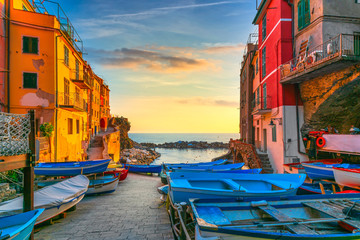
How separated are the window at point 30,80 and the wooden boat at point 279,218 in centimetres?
1694

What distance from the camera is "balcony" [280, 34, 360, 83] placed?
1082cm

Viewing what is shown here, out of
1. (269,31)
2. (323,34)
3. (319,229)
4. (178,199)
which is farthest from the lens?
(269,31)

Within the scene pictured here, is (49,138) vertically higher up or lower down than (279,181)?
higher up

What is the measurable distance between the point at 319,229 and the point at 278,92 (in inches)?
539

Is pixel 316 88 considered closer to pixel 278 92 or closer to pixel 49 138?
pixel 278 92

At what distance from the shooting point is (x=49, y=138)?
1573 cm

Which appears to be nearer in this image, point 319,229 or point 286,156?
point 319,229

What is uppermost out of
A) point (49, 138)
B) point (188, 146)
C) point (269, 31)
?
point (269, 31)

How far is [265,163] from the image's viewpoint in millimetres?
18203

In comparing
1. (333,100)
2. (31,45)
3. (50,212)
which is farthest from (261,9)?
(50,212)

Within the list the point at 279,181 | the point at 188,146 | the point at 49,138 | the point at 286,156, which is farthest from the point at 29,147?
the point at 188,146

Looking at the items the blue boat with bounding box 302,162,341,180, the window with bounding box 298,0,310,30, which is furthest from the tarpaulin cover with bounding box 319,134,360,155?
the window with bounding box 298,0,310,30

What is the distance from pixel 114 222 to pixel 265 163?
14.5 meters

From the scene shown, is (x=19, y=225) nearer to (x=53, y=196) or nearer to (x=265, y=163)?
(x=53, y=196)
